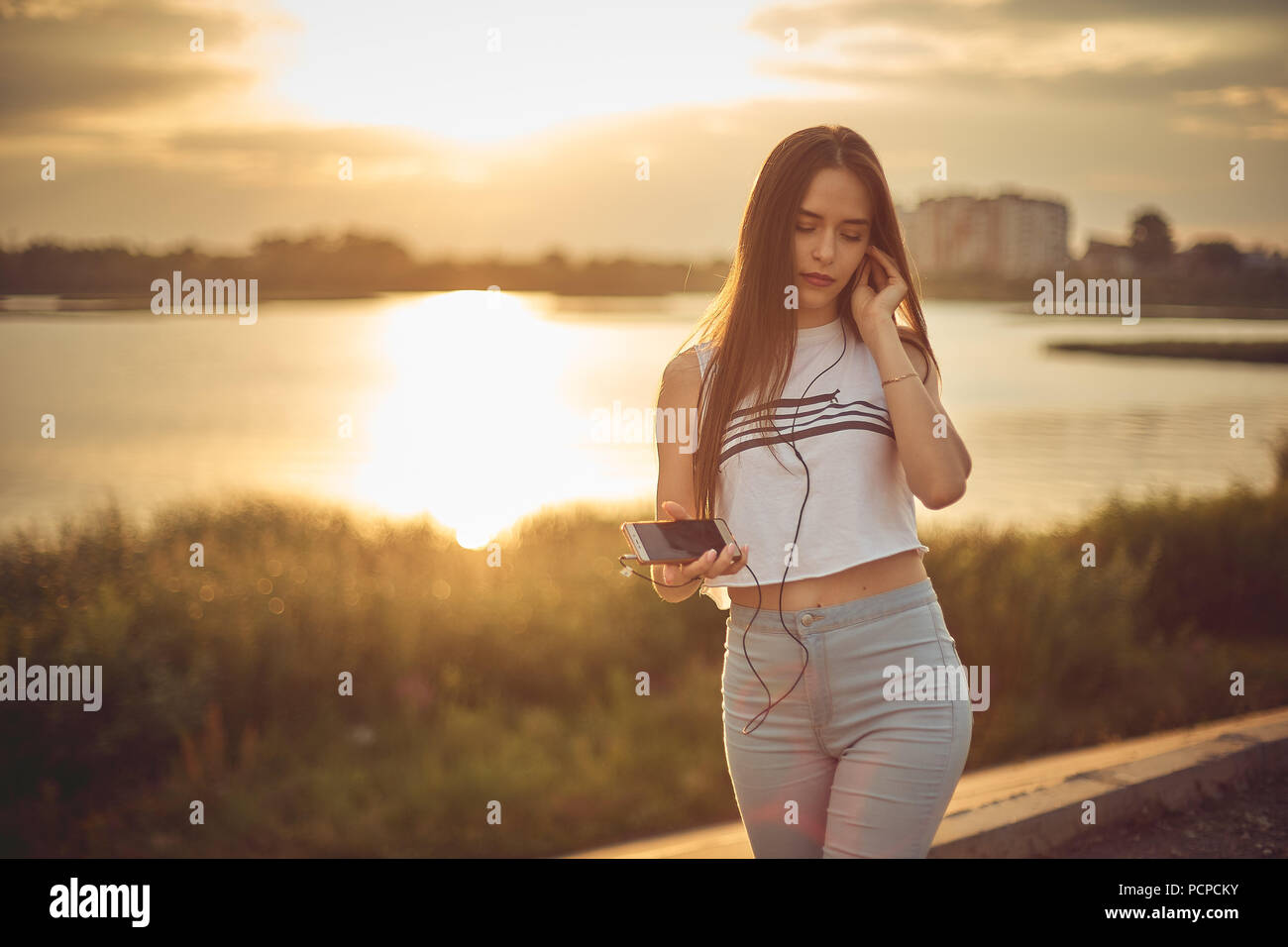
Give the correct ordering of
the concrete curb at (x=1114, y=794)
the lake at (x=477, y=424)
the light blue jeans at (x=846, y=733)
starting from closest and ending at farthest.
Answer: the light blue jeans at (x=846, y=733), the concrete curb at (x=1114, y=794), the lake at (x=477, y=424)

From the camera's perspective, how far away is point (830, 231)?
2.70 meters

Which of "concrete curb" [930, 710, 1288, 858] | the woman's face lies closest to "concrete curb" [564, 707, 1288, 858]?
"concrete curb" [930, 710, 1288, 858]

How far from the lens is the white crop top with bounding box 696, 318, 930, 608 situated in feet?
8.38

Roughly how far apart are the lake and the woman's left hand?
2.02 ft

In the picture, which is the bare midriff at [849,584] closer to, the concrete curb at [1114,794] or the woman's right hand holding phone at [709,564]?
the woman's right hand holding phone at [709,564]

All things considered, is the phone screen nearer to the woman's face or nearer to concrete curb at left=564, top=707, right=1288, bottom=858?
the woman's face

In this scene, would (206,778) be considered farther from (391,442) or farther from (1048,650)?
(391,442)

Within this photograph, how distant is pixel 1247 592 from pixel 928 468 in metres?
9.07

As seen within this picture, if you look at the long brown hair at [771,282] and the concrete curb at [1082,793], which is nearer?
the long brown hair at [771,282]

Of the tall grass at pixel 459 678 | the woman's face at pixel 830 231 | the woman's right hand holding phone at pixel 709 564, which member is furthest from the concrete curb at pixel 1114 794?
the woman's face at pixel 830 231

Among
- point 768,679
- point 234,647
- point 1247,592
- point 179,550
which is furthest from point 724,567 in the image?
point 1247,592

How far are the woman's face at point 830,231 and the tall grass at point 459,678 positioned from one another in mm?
4288

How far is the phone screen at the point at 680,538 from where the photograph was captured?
2.51m

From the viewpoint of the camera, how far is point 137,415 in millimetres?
34250
